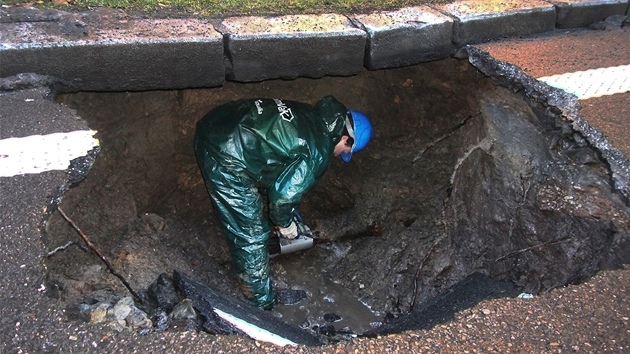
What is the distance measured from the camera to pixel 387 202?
14.4 ft

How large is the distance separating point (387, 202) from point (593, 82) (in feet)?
6.09

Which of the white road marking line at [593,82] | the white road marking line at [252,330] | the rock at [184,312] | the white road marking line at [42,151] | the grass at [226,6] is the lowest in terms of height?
the white road marking line at [252,330]

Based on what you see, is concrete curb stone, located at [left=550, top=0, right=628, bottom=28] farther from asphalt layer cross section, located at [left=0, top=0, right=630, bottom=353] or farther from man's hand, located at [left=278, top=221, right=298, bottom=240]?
man's hand, located at [left=278, top=221, right=298, bottom=240]

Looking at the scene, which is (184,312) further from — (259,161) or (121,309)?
(259,161)

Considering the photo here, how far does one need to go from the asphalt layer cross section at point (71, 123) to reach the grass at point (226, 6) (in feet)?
0.80

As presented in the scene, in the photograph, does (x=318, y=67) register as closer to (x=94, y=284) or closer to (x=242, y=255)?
(x=242, y=255)

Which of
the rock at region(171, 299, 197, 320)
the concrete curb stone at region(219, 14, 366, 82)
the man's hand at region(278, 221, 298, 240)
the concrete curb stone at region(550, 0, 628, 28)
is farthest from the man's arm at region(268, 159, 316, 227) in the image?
the concrete curb stone at region(550, 0, 628, 28)

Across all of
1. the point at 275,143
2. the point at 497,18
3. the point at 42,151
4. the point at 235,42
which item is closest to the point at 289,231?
the point at 275,143

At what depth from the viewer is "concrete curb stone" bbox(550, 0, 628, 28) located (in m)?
3.67

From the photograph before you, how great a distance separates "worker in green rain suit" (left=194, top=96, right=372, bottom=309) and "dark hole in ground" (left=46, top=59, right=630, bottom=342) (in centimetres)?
31

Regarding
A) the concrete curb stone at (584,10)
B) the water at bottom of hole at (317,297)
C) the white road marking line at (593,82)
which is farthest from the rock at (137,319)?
the concrete curb stone at (584,10)

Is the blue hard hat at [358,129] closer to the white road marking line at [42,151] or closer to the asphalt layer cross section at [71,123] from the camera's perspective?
the asphalt layer cross section at [71,123]

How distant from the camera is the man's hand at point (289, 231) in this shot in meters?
3.80

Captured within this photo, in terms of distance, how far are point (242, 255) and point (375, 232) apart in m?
1.37
